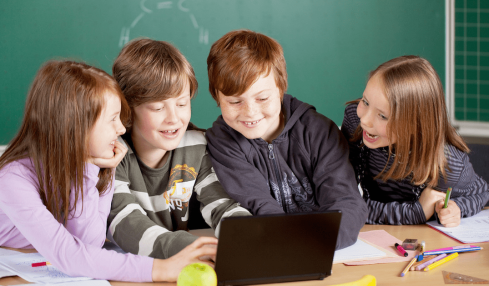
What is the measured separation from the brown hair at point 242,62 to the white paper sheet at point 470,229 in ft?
1.99

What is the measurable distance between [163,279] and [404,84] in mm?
809

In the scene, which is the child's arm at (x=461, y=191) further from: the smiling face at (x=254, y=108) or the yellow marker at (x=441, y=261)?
the smiling face at (x=254, y=108)

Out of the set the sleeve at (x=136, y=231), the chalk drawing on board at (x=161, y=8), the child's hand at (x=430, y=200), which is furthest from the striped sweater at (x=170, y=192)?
the chalk drawing on board at (x=161, y=8)

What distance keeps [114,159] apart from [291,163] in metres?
0.50

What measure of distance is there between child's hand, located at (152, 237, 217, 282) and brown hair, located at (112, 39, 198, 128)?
16.7 inches

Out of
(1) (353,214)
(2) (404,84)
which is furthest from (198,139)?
(2) (404,84)

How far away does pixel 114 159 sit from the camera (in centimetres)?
118

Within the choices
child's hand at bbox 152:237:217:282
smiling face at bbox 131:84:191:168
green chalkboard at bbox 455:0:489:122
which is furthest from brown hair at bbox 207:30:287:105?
green chalkboard at bbox 455:0:489:122

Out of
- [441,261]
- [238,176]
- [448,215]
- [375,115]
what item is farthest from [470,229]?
[238,176]

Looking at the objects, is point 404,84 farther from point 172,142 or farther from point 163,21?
point 163,21

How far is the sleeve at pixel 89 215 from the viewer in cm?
113

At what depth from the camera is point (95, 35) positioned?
2.16m

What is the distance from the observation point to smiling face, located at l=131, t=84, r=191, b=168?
1259 mm

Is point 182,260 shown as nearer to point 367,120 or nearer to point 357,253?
point 357,253
